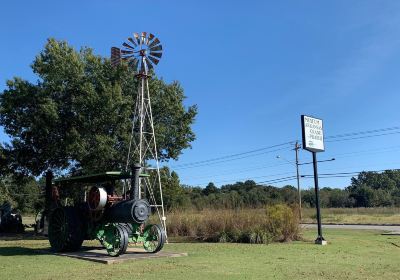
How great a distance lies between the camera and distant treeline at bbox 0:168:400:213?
23.3 meters

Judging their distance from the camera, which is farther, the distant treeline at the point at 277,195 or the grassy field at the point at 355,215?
the grassy field at the point at 355,215

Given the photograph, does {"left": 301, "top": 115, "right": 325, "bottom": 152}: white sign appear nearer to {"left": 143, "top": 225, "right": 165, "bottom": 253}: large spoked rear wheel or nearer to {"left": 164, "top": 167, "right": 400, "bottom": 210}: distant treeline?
{"left": 164, "top": 167, "right": 400, "bottom": 210}: distant treeline

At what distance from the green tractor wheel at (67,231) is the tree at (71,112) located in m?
7.50

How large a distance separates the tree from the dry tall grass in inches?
249

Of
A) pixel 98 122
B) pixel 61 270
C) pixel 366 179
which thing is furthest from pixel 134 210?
pixel 366 179

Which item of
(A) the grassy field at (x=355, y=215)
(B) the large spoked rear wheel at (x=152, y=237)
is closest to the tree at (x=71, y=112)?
(B) the large spoked rear wheel at (x=152, y=237)

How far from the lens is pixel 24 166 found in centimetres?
Result: 2644

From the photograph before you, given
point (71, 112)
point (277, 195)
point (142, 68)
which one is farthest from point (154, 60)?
point (277, 195)

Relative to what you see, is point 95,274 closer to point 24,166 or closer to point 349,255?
point 349,255

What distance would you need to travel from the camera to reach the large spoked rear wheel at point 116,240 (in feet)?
44.3

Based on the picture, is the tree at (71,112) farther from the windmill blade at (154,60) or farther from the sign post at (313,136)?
the sign post at (313,136)

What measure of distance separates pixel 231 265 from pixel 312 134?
10.1 m

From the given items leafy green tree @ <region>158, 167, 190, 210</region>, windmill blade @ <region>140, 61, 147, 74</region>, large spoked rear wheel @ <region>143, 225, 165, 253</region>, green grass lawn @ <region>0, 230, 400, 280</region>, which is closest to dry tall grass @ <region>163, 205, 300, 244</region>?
green grass lawn @ <region>0, 230, 400, 280</region>

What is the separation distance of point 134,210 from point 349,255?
6385 mm
